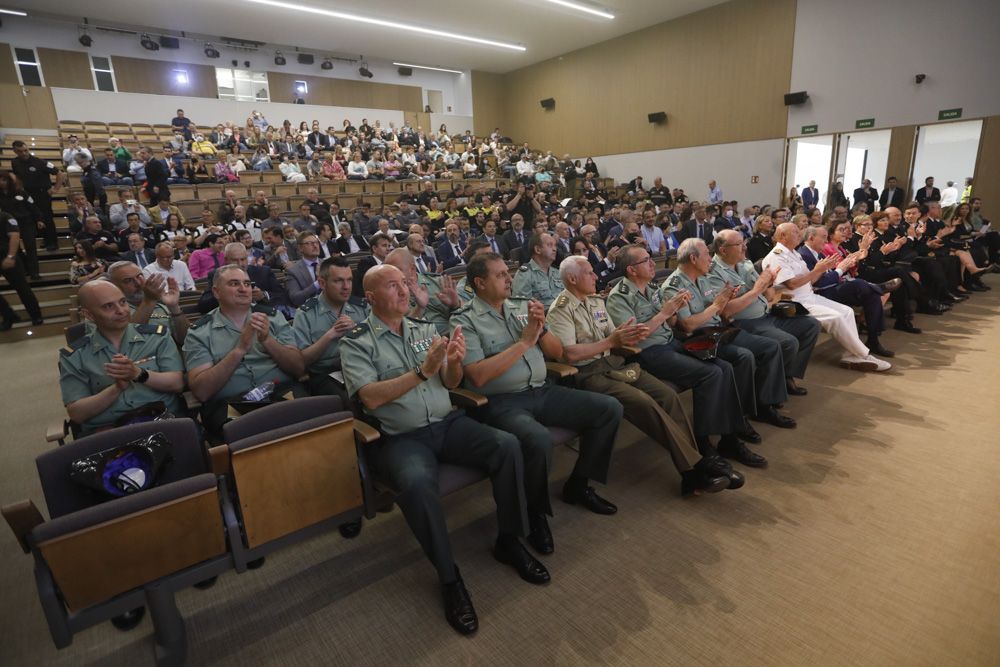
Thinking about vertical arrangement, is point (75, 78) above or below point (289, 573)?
above

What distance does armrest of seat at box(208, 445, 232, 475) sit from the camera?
4.94 ft

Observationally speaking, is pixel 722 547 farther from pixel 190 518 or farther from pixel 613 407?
pixel 190 518

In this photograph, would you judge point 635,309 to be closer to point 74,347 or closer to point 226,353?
point 226,353

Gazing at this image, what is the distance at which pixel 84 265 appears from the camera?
5.32 meters

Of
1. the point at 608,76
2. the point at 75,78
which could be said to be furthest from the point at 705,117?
the point at 75,78

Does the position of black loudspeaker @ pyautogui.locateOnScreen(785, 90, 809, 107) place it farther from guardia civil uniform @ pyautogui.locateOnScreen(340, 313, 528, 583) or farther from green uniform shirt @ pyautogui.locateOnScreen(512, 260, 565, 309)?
guardia civil uniform @ pyautogui.locateOnScreen(340, 313, 528, 583)

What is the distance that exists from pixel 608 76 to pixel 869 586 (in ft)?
47.6

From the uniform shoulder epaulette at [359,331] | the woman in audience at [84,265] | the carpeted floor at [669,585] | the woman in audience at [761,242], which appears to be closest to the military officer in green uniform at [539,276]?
the carpeted floor at [669,585]

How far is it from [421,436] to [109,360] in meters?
1.37

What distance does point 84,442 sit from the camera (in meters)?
1.55

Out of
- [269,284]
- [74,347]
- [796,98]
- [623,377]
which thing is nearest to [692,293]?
[623,377]

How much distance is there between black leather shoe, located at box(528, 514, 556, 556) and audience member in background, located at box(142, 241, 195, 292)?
3742 mm

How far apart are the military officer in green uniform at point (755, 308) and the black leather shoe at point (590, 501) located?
154 cm

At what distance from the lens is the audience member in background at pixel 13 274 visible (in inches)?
230
